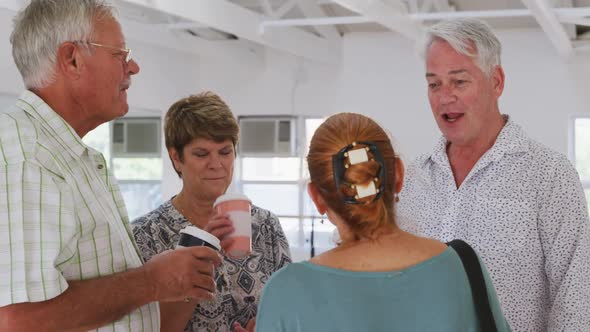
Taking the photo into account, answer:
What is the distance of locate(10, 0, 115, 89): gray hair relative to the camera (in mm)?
1588

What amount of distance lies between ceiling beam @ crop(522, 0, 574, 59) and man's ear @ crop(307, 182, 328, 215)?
17.0 ft

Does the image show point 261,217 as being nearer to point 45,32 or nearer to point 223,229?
point 223,229

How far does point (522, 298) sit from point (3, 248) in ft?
4.05

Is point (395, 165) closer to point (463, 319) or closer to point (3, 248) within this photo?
point (463, 319)

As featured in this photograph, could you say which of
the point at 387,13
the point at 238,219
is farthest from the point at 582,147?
the point at 238,219

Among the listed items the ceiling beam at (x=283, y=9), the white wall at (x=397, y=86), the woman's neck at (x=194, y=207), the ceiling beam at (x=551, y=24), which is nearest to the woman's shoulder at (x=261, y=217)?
the woman's neck at (x=194, y=207)

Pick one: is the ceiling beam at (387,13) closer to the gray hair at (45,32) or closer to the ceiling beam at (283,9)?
the ceiling beam at (283,9)

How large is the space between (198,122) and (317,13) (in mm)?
7208

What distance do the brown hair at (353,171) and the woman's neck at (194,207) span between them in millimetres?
868

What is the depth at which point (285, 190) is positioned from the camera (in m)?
10.3

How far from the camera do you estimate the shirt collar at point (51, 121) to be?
1569 millimetres

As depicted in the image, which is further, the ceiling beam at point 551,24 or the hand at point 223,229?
the ceiling beam at point 551,24

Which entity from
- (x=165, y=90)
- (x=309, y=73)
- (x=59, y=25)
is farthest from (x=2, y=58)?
(x=59, y=25)

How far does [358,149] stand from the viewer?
4.44ft
